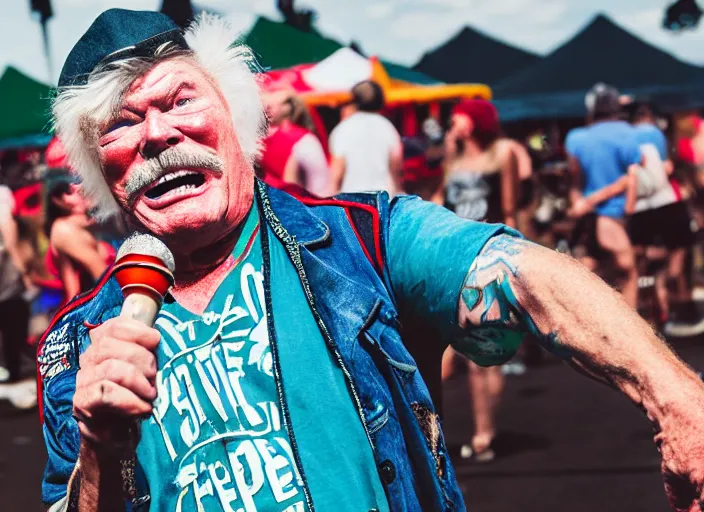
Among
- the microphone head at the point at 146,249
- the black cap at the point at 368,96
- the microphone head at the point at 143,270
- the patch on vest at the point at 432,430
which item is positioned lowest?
the patch on vest at the point at 432,430

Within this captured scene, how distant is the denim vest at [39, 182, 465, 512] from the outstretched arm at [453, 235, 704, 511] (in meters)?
0.15

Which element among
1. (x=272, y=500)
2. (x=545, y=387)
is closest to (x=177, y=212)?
(x=272, y=500)

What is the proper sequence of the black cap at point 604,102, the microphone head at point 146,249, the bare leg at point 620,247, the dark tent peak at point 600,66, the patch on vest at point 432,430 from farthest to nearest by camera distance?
1. the dark tent peak at point 600,66
2. the bare leg at point 620,247
3. the black cap at point 604,102
4. the patch on vest at point 432,430
5. the microphone head at point 146,249

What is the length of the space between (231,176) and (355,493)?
63 centimetres

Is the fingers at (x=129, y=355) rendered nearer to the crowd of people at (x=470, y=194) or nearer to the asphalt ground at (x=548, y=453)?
the crowd of people at (x=470, y=194)

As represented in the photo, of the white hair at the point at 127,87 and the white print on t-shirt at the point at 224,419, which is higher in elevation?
the white hair at the point at 127,87

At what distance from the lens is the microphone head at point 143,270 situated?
1388 mm

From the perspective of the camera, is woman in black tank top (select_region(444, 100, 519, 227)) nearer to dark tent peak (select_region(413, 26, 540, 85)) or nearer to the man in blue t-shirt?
the man in blue t-shirt

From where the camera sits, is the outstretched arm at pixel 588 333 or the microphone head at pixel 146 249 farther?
the microphone head at pixel 146 249

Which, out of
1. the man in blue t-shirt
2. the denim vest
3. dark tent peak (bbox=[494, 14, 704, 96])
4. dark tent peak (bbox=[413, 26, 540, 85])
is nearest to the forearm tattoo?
the denim vest

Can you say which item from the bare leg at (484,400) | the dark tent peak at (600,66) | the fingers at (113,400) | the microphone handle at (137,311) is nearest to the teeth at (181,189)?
the microphone handle at (137,311)

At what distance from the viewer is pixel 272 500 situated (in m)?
1.66

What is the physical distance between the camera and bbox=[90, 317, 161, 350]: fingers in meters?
1.31

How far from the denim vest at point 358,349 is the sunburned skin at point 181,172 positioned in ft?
0.34
